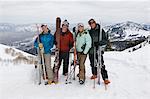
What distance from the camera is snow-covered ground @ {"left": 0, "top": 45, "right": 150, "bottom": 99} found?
9.96 m

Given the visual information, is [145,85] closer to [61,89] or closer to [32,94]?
[61,89]

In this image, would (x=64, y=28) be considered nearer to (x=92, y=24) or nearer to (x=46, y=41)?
(x=46, y=41)

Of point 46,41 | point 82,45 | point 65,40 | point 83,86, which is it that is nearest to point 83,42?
point 82,45

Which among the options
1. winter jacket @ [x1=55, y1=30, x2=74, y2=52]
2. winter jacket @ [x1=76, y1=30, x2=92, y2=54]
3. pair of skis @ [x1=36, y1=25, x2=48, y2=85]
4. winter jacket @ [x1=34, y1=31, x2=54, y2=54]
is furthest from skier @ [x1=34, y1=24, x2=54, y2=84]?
winter jacket @ [x1=76, y1=30, x2=92, y2=54]

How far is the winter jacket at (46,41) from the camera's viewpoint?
10867mm

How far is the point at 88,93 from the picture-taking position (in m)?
10.1

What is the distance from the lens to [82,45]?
35.4 feet

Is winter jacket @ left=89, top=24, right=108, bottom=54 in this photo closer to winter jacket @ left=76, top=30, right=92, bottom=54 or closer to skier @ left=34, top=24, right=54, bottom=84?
winter jacket @ left=76, top=30, right=92, bottom=54

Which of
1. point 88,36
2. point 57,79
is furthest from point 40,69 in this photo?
point 88,36

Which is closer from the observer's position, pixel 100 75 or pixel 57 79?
pixel 57 79

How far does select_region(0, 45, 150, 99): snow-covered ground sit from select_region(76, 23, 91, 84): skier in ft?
1.74

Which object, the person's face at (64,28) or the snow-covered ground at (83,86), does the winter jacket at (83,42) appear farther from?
the snow-covered ground at (83,86)

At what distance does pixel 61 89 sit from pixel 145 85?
278cm

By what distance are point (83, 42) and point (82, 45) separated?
104 mm
